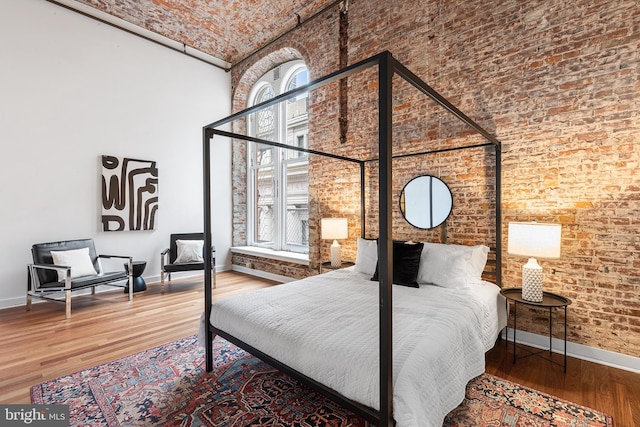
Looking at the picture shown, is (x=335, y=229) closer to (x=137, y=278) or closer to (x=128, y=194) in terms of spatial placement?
(x=137, y=278)

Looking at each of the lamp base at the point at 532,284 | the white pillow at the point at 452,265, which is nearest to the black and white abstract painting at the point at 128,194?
the white pillow at the point at 452,265

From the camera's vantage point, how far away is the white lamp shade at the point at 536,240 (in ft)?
7.80

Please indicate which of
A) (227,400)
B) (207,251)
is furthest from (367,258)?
(227,400)

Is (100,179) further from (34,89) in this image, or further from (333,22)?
(333,22)

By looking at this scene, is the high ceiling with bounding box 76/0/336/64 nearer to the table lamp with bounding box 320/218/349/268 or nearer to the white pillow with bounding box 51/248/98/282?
the table lamp with bounding box 320/218/349/268

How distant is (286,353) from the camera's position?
5.92 ft

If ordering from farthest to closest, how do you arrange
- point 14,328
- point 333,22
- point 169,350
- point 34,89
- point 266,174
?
point 266,174
point 333,22
point 34,89
point 14,328
point 169,350

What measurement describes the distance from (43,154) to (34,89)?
2.83 ft

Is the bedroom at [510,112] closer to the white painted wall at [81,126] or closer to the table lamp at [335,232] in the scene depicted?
the white painted wall at [81,126]

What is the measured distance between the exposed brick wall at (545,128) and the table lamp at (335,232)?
0.70m

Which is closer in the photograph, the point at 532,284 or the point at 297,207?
the point at 532,284

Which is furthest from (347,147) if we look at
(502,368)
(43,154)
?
(43,154)

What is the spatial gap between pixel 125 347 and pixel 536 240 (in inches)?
149

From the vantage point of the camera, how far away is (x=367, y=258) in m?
3.32
